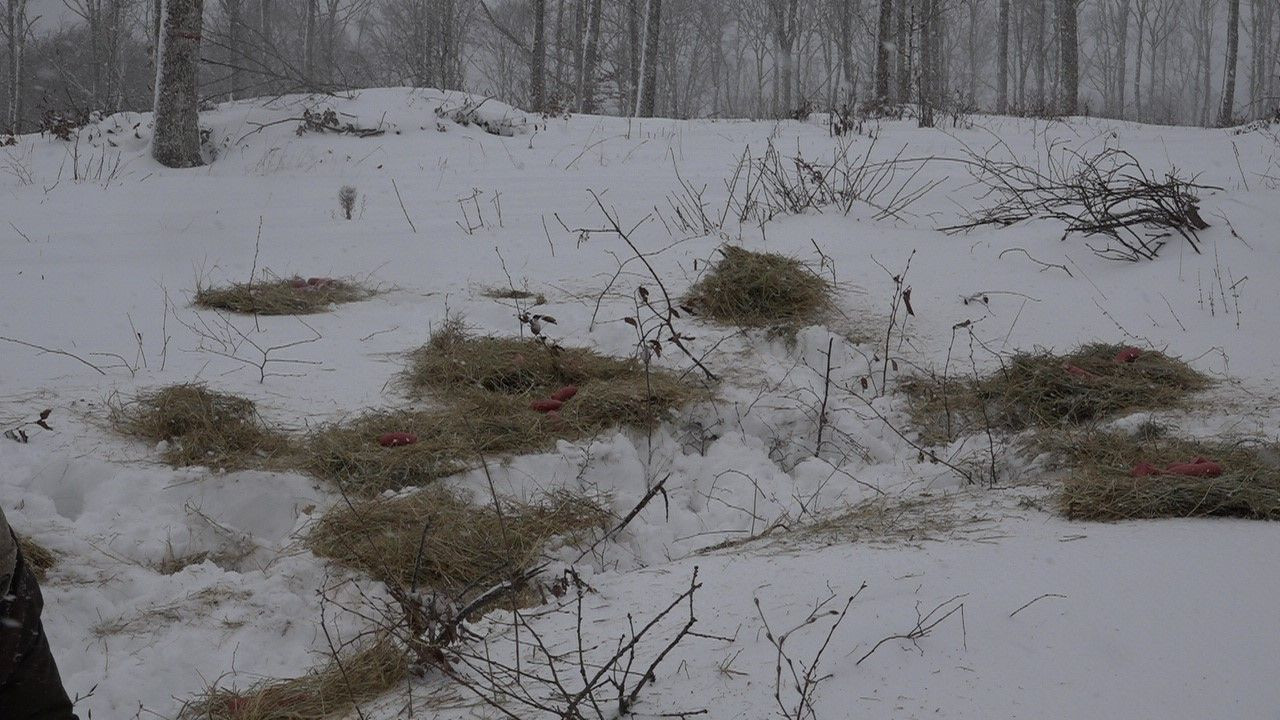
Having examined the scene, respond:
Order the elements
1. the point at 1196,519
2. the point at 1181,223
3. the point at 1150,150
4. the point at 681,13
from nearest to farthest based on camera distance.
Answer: the point at 1196,519 → the point at 1181,223 → the point at 1150,150 → the point at 681,13

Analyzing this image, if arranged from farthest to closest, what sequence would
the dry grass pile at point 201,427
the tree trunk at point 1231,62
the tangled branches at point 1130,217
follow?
the tree trunk at point 1231,62
the tangled branches at point 1130,217
the dry grass pile at point 201,427

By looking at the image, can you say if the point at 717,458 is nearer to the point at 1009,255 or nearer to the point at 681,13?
the point at 1009,255

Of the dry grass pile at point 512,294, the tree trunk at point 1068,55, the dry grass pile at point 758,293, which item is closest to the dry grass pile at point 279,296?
the dry grass pile at point 512,294

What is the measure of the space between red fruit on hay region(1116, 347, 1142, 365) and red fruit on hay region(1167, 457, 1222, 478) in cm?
138

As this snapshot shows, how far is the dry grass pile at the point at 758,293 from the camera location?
15.7ft

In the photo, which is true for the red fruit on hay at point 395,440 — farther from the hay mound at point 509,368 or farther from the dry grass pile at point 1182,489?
the dry grass pile at point 1182,489

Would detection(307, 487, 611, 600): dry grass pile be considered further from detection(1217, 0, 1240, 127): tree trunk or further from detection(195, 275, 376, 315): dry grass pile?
detection(1217, 0, 1240, 127): tree trunk

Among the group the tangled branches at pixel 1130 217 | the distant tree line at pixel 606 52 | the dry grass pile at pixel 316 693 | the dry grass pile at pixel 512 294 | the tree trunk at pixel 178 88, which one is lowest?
the dry grass pile at pixel 316 693

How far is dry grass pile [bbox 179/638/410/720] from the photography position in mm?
2045

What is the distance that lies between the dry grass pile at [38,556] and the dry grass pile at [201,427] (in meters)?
0.61

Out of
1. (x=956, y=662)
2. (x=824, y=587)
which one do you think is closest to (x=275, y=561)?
Answer: (x=824, y=587)

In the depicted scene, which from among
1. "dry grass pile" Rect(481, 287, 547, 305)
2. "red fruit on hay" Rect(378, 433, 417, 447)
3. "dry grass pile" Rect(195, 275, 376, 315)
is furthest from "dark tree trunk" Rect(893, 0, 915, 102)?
"red fruit on hay" Rect(378, 433, 417, 447)

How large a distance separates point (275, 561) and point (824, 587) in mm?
1641

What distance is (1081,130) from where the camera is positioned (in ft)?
34.6
